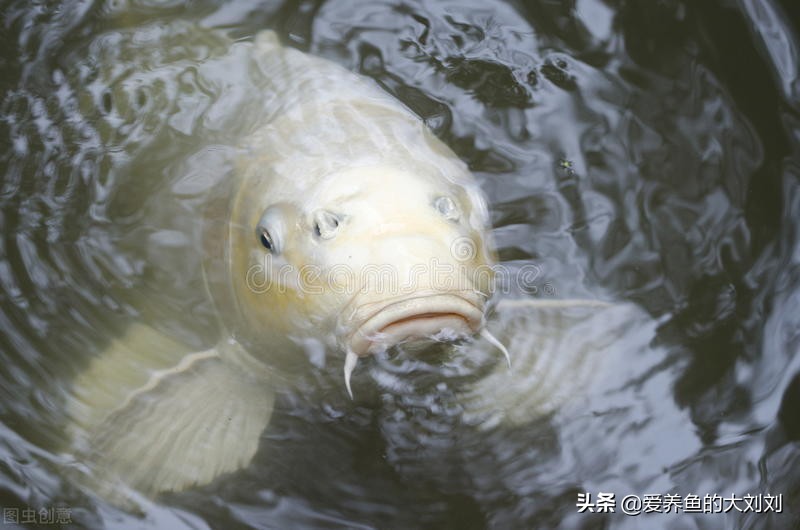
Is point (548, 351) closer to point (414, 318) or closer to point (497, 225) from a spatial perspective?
point (497, 225)

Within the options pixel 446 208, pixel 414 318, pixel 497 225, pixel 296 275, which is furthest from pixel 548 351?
pixel 296 275

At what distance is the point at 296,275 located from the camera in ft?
9.87

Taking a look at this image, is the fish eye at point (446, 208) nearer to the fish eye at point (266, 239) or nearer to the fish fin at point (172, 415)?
the fish eye at point (266, 239)

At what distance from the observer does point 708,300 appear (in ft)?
11.6

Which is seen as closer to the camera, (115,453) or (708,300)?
(115,453)

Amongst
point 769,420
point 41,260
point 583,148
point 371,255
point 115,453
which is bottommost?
point 115,453

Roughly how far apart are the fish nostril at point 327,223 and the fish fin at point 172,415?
33.5 inches

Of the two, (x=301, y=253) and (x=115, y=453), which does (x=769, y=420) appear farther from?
(x=115, y=453)

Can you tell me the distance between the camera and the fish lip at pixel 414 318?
2611mm

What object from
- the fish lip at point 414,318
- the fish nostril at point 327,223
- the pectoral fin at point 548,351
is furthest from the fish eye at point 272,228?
the pectoral fin at point 548,351

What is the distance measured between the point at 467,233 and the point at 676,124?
1731 millimetres

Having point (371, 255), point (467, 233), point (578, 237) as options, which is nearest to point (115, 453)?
point (371, 255)

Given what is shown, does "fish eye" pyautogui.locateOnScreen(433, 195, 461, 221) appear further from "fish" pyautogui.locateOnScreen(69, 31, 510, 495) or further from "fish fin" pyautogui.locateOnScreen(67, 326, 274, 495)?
"fish fin" pyautogui.locateOnScreen(67, 326, 274, 495)

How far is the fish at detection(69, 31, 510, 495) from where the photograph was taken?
8.93 feet
